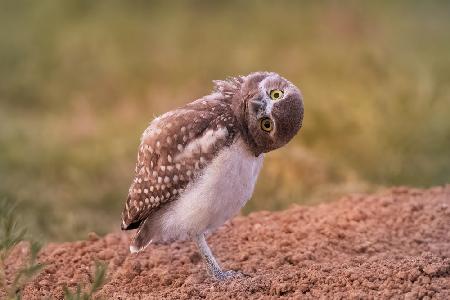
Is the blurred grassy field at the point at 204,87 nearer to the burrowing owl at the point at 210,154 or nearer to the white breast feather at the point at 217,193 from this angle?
the burrowing owl at the point at 210,154

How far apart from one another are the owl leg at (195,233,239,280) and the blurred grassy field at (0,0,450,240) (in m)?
1.16

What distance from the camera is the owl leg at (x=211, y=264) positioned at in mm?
4965

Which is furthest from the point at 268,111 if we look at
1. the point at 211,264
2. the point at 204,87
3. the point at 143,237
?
the point at 204,87

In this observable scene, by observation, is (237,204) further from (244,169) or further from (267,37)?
(267,37)

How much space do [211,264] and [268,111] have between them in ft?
3.20

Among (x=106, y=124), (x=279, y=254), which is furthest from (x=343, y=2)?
(x=279, y=254)

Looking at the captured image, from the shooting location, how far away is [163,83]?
13523mm

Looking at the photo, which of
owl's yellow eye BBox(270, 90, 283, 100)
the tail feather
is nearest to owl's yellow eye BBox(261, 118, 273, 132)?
owl's yellow eye BBox(270, 90, 283, 100)

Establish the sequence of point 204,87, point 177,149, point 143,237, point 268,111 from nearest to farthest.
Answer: point 268,111
point 177,149
point 143,237
point 204,87

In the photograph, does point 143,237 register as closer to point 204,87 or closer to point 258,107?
point 258,107

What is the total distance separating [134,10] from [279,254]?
11.4 meters

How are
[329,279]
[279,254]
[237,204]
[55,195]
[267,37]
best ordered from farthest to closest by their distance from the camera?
[267,37], [55,195], [279,254], [237,204], [329,279]

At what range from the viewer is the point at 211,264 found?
4992 mm

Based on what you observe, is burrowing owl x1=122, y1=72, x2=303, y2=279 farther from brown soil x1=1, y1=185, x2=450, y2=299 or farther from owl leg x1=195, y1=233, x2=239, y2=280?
brown soil x1=1, y1=185, x2=450, y2=299
